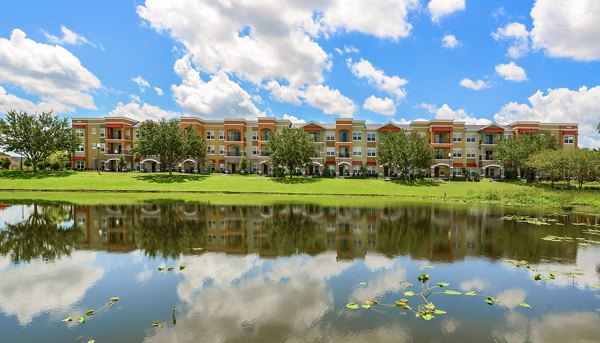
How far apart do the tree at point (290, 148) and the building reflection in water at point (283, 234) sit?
3766 cm

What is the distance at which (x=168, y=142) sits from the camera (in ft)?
217

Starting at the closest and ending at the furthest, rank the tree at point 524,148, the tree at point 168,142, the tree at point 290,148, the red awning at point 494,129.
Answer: the tree at point 524,148, the tree at point 290,148, the tree at point 168,142, the red awning at point 494,129

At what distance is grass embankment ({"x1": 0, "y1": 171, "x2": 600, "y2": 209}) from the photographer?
4284 cm

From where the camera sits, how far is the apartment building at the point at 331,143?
255 ft

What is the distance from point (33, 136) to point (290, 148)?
2006 inches

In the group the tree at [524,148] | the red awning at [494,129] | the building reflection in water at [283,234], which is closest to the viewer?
the building reflection in water at [283,234]

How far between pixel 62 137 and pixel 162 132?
909 inches

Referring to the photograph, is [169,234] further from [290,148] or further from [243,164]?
[243,164]

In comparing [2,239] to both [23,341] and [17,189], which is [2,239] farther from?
[17,189]

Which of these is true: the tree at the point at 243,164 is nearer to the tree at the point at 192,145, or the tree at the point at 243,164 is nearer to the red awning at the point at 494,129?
the tree at the point at 192,145

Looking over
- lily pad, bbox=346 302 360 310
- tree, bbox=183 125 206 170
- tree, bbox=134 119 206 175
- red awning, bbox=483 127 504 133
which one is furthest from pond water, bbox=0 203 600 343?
red awning, bbox=483 127 504 133

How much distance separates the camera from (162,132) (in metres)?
66.9

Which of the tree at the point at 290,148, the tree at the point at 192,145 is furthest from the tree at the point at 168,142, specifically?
the tree at the point at 290,148

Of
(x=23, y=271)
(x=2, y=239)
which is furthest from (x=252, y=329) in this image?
(x=2, y=239)
